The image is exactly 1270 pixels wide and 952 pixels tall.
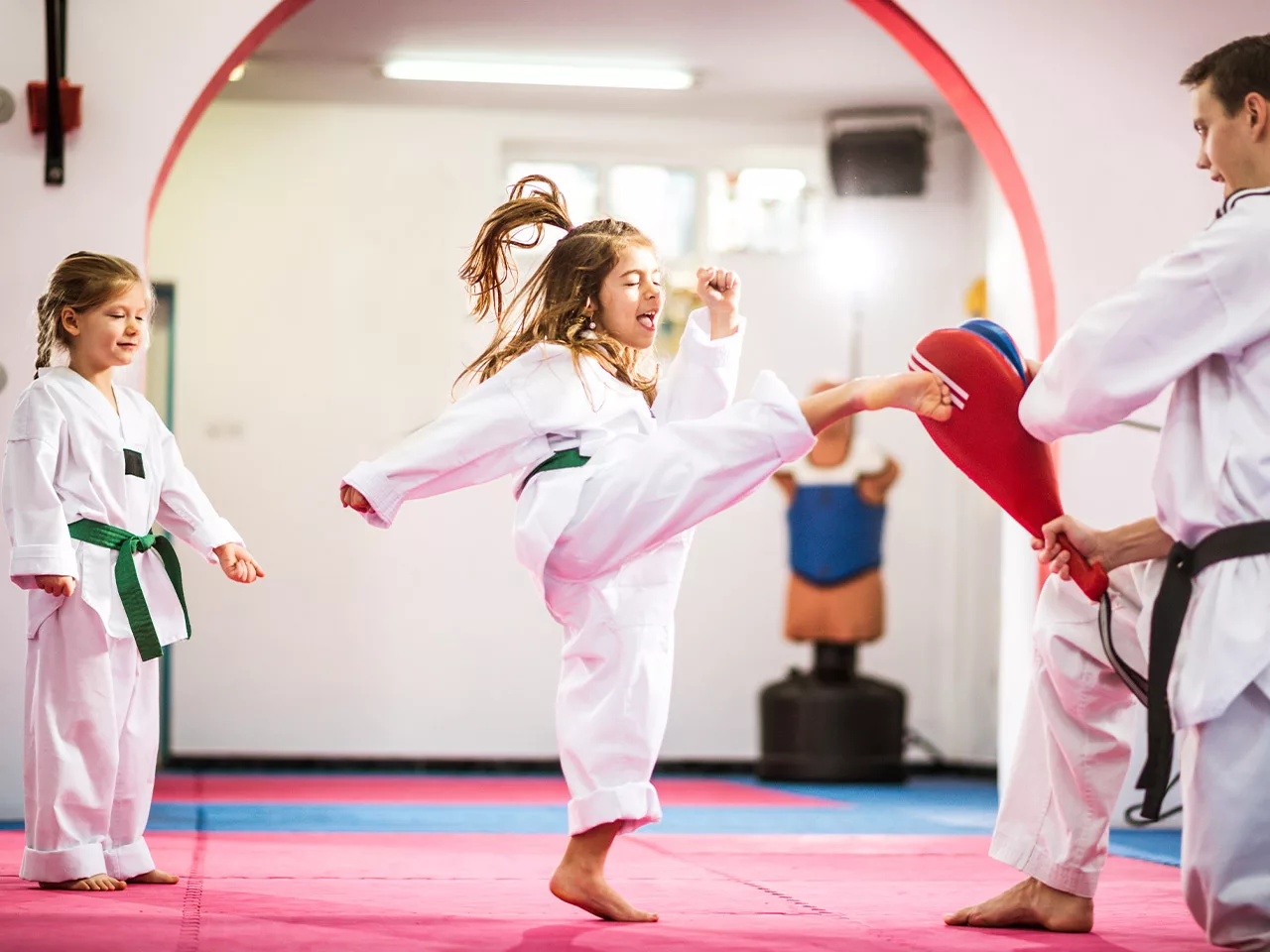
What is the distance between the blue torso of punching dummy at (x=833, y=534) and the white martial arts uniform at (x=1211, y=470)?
4221 millimetres

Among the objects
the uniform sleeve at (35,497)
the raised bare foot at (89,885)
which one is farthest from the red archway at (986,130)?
the raised bare foot at (89,885)

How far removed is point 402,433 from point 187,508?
386cm

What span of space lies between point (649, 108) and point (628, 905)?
534 cm

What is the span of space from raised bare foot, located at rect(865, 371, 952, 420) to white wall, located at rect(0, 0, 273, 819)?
7.65 feet

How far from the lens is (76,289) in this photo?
2.81 m

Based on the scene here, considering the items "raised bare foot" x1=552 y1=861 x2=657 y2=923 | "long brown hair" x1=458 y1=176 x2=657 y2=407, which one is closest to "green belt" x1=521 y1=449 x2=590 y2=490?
"long brown hair" x1=458 y1=176 x2=657 y2=407

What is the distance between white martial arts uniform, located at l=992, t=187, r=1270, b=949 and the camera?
1.85m

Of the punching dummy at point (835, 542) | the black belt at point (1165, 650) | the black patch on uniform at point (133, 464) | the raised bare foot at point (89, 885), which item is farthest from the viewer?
the punching dummy at point (835, 542)

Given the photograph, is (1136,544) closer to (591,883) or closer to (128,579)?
(591,883)

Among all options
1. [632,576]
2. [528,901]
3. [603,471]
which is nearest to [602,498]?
[603,471]

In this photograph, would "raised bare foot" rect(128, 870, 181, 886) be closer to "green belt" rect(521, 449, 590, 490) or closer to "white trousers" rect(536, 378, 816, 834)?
"white trousers" rect(536, 378, 816, 834)

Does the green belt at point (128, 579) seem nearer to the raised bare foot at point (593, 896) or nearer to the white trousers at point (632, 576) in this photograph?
the white trousers at point (632, 576)

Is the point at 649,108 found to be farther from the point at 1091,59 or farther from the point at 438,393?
the point at 1091,59

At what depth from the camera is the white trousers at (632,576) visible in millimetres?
2164
